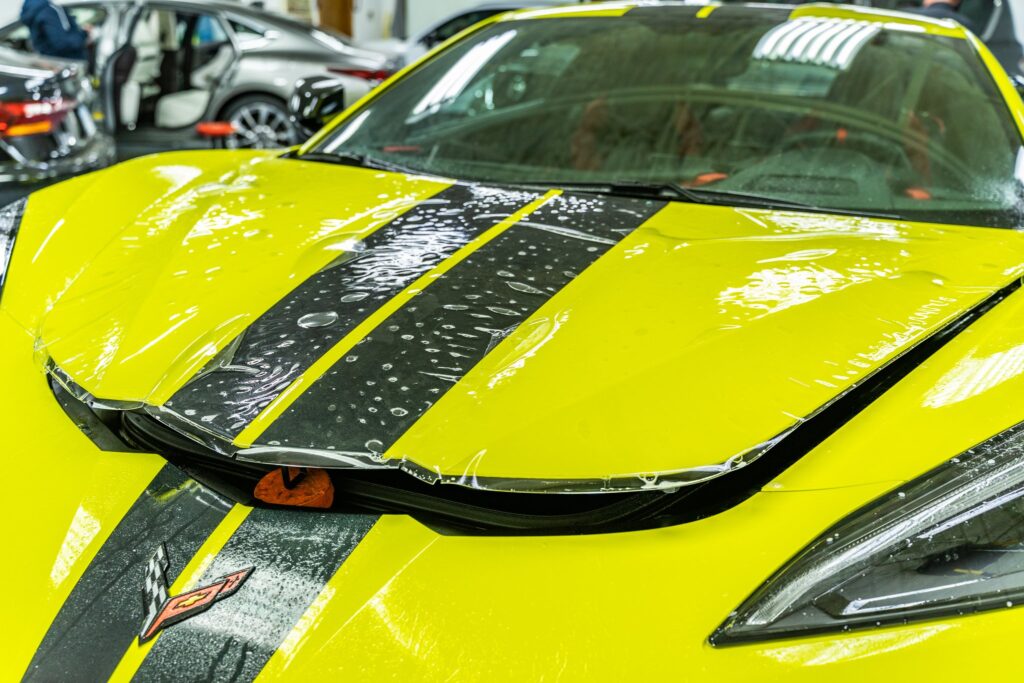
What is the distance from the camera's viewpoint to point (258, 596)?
3.54 feet

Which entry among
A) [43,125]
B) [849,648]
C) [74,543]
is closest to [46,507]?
[74,543]

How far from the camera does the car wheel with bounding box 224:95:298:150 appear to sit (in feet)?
21.1

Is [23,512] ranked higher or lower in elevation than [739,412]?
lower

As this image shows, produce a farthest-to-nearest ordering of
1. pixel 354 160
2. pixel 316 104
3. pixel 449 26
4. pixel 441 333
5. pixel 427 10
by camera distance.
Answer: pixel 427 10, pixel 449 26, pixel 316 104, pixel 354 160, pixel 441 333

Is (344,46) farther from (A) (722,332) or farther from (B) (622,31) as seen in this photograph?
(A) (722,332)

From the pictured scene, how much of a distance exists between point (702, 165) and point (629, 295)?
0.76 metres

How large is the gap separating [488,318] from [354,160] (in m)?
0.93

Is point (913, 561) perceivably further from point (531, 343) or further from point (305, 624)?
point (305, 624)

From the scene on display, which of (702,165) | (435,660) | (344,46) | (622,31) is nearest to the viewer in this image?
(435,660)

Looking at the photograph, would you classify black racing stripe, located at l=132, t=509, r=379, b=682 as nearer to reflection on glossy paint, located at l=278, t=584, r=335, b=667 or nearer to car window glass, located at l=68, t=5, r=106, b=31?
reflection on glossy paint, located at l=278, t=584, r=335, b=667

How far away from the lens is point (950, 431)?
1136 mm

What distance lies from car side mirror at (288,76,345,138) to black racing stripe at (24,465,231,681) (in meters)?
1.50

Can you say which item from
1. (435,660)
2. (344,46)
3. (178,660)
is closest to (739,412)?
(435,660)

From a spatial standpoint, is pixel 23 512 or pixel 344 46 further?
pixel 344 46
